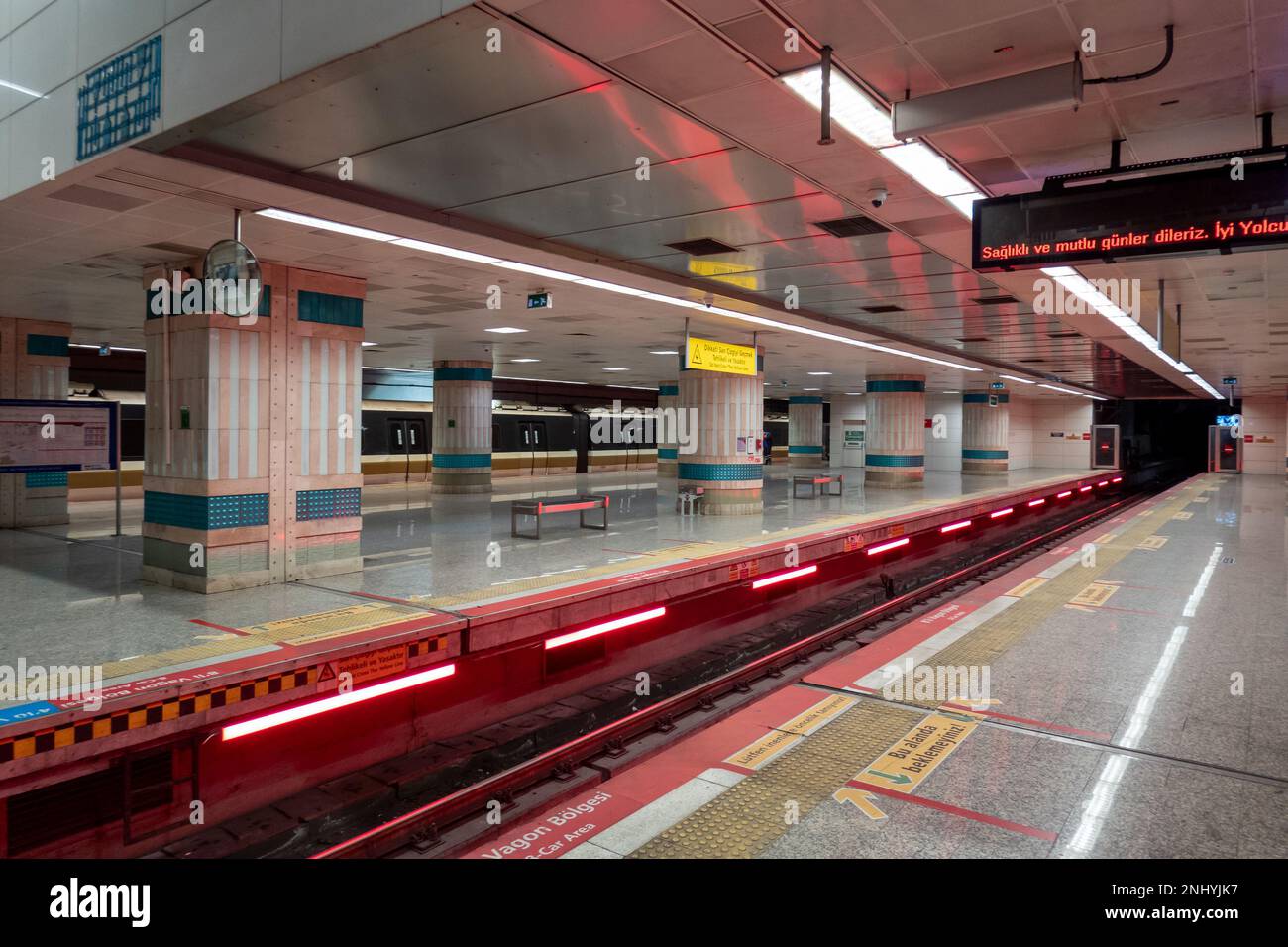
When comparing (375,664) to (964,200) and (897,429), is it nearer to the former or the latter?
(964,200)

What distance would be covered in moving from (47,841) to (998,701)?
552 centimetres

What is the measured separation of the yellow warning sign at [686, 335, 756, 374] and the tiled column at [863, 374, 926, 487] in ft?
31.6

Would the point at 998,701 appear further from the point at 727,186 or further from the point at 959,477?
the point at 959,477

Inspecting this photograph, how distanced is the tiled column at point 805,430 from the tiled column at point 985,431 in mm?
5746

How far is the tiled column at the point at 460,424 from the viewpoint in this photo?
17.6 m

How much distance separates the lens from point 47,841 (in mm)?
4230

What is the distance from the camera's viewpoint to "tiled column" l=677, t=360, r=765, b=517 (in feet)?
45.2

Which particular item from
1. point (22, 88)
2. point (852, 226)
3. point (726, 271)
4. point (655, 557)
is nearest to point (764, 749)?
point (852, 226)

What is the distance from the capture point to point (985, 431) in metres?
28.7

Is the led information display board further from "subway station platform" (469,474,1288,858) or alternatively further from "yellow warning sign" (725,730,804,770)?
"yellow warning sign" (725,730,804,770)

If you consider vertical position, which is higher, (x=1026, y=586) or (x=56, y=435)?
(x=56, y=435)

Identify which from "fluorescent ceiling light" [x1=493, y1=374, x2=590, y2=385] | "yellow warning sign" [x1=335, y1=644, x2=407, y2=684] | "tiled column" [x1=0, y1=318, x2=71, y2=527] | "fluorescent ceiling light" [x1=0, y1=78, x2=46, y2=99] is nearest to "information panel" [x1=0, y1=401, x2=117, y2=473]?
"tiled column" [x1=0, y1=318, x2=71, y2=527]

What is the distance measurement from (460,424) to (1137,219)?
14.9 metres

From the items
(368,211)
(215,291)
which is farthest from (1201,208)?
(215,291)
